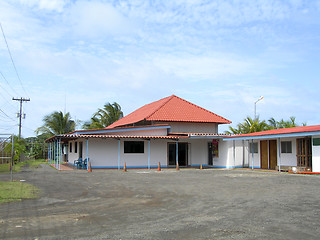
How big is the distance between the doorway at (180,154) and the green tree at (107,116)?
1445 centimetres

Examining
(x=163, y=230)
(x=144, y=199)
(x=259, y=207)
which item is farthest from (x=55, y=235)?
(x=259, y=207)

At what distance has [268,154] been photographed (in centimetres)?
2372

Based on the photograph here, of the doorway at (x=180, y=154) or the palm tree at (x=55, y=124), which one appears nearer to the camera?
the doorway at (x=180, y=154)

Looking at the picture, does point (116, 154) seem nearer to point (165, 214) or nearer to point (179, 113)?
point (179, 113)

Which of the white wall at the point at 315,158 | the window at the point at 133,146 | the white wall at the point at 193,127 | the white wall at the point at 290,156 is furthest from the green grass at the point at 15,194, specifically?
the white wall at the point at 193,127

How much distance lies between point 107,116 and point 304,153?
25128 mm

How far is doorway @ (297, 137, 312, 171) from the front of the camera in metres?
20.1

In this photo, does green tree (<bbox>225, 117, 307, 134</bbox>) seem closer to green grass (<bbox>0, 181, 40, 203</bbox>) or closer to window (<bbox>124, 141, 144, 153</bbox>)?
window (<bbox>124, 141, 144, 153</bbox>)

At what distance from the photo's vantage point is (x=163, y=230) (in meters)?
6.41

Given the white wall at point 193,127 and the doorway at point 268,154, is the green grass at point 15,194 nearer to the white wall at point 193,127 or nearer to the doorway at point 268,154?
the doorway at point 268,154

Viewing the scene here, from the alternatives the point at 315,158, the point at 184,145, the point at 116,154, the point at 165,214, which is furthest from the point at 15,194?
the point at 184,145

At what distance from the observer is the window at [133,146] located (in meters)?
25.8

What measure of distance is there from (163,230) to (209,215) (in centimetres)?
175

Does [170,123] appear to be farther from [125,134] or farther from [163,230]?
[163,230]
